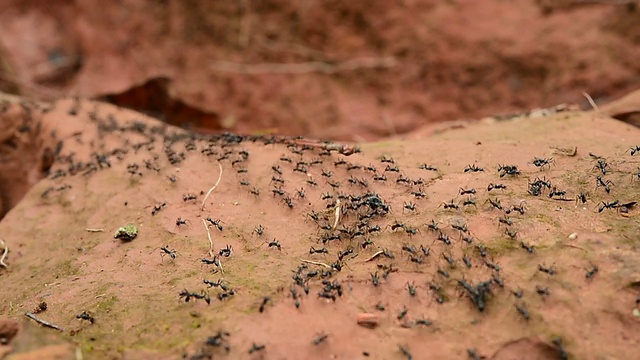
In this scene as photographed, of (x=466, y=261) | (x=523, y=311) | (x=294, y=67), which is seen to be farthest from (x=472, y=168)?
(x=294, y=67)

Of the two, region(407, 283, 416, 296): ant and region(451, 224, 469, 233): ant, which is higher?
region(451, 224, 469, 233): ant

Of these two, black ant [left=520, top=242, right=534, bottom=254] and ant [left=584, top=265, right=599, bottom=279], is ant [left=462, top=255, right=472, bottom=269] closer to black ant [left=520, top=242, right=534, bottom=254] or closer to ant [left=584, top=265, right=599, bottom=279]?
black ant [left=520, top=242, right=534, bottom=254]

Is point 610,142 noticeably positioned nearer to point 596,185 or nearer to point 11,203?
point 596,185

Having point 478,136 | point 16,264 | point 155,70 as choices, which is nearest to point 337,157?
point 478,136

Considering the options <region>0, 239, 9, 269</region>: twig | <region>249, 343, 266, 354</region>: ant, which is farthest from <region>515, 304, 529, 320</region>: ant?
<region>0, 239, 9, 269</region>: twig

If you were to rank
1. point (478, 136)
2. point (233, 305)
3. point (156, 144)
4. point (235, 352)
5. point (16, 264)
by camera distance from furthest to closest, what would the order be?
point (156, 144)
point (478, 136)
point (16, 264)
point (233, 305)
point (235, 352)

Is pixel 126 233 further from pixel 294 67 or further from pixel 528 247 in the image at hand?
pixel 294 67

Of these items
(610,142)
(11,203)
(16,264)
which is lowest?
(11,203)
